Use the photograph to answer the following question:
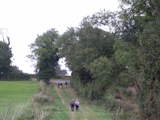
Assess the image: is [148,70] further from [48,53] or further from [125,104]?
[48,53]

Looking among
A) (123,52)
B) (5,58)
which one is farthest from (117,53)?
(5,58)

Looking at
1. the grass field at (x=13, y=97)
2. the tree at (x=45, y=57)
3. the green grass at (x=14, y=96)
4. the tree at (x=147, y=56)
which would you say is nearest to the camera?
the tree at (x=147, y=56)

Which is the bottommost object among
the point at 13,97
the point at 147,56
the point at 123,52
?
the point at 13,97

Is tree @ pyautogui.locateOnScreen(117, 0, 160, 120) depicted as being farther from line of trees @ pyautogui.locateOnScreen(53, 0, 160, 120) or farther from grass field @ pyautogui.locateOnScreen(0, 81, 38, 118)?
grass field @ pyautogui.locateOnScreen(0, 81, 38, 118)

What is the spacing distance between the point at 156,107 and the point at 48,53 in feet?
172

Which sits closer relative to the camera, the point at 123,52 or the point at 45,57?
the point at 123,52

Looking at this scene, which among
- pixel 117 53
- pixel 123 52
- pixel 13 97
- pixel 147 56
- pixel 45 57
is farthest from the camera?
pixel 45 57

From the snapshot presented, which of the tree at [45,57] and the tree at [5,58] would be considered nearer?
the tree at [45,57]

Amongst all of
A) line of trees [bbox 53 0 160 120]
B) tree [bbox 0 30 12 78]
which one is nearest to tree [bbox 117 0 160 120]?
line of trees [bbox 53 0 160 120]

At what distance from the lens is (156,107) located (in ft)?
57.6

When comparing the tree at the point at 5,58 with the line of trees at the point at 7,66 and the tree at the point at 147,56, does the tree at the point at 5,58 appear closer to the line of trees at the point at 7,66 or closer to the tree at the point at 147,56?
the line of trees at the point at 7,66

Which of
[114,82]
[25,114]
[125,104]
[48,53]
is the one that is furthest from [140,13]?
[48,53]

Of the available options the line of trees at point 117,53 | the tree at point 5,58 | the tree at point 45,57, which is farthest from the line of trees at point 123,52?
the tree at point 5,58

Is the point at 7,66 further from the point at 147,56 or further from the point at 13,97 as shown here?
the point at 147,56
